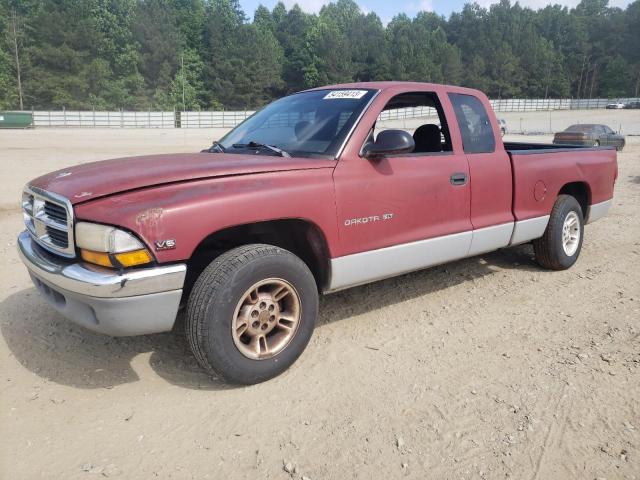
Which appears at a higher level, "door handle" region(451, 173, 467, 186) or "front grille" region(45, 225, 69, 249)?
"door handle" region(451, 173, 467, 186)

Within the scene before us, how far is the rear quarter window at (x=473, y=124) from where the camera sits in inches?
169

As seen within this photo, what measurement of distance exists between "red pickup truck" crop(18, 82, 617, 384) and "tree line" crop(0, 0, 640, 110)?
66.2 m

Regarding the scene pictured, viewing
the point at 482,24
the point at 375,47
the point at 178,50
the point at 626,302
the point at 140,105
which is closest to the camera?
the point at 626,302

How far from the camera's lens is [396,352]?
354 cm

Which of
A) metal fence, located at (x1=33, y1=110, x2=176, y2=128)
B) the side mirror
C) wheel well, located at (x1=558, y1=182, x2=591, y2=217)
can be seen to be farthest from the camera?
metal fence, located at (x1=33, y1=110, x2=176, y2=128)

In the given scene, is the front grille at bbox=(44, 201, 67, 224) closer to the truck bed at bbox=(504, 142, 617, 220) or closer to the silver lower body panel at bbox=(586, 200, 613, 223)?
the truck bed at bbox=(504, 142, 617, 220)

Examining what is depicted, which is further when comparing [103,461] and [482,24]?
[482,24]

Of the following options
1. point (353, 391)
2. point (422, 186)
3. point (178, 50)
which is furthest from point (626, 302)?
point (178, 50)

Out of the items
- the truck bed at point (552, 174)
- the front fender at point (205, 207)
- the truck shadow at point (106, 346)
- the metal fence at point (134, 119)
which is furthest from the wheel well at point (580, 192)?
the metal fence at point (134, 119)

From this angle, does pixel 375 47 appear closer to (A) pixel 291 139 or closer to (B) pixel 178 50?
(B) pixel 178 50

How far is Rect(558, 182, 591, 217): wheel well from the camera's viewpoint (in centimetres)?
552

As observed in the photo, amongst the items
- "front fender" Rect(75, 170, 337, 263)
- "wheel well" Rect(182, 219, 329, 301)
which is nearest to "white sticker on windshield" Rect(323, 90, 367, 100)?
"front fender" Rect(75, 170, 337, 263)

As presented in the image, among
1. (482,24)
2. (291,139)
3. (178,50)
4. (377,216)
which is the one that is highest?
(482,24)

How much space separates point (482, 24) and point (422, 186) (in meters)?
141
